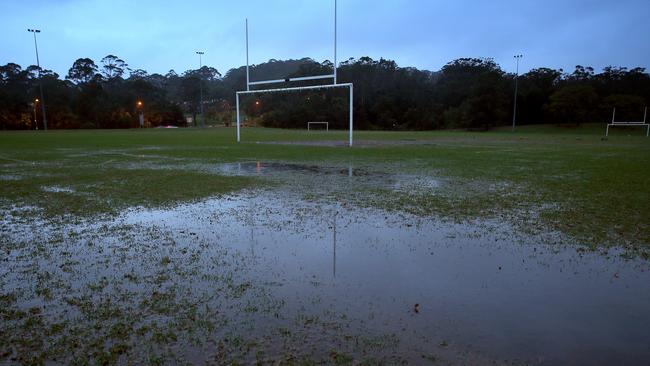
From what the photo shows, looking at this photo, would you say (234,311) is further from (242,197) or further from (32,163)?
(32,163)

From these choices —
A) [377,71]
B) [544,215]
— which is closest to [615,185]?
[544,215]

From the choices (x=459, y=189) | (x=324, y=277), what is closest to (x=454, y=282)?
(x=324, y=277)

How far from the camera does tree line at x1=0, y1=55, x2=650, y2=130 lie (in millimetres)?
60031

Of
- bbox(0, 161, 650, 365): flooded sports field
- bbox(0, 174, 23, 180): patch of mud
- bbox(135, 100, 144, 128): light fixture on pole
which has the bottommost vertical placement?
bbox(0, 174, 23, 180): patch of mud

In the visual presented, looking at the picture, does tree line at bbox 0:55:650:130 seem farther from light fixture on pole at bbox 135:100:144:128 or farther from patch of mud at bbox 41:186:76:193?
patch of mud at bbox 41:186:76:193

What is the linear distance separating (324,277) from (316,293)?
39 cm

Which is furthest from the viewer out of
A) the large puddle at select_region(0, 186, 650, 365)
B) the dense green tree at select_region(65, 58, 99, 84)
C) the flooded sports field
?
the dense green tree at select_region(65, 58, 99, 84)

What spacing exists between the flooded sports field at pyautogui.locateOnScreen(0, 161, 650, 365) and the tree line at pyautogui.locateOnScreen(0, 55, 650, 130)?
5835cm

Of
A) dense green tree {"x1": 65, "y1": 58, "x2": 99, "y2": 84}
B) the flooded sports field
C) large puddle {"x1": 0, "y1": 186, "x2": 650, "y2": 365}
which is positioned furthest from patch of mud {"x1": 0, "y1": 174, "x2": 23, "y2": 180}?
dense green tree {"x1": 65, "y1": 58, "x2": 99, "y2": 84}

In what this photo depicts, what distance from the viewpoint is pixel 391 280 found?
13.2ft

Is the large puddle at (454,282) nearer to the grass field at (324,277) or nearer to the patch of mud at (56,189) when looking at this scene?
the grass field at (324,277)

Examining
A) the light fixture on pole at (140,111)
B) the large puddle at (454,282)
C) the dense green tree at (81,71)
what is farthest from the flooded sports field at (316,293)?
the dense green tree at (81,71)

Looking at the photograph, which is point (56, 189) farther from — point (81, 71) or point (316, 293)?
point (81, 71)

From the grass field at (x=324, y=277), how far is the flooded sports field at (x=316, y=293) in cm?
2
